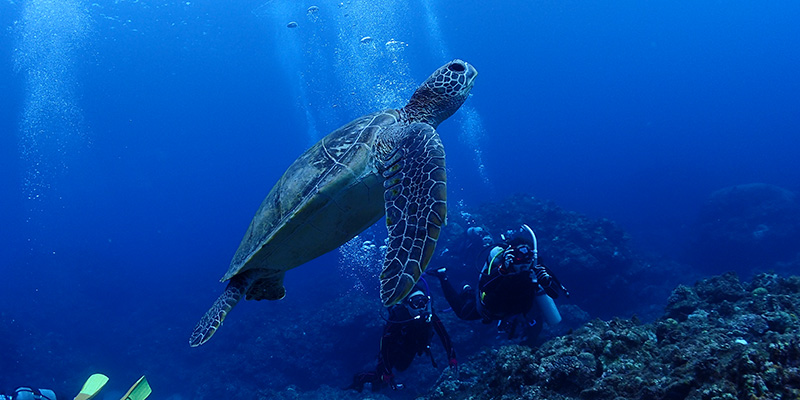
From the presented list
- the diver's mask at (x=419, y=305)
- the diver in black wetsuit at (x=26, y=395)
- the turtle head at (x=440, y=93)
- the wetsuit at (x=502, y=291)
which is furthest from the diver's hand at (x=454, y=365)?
the diver in black wetsuit at (x=26, y=395)

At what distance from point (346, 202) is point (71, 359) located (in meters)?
18.6

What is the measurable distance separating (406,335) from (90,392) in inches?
147

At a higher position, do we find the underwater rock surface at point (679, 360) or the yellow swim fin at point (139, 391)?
the yellow swim fin at point (139, 391)

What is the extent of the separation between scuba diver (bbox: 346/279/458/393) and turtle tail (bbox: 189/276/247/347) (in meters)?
2.23

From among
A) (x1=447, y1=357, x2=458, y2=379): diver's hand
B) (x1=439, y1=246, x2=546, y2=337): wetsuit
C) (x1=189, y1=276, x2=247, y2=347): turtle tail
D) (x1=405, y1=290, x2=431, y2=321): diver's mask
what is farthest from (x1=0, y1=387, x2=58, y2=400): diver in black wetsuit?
(x1=439, y1=246, x2=546, y2=337): wetsuit

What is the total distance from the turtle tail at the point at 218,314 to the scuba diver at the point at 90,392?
49 centimetres

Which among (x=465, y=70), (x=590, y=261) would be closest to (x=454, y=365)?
(x=465, y=70)

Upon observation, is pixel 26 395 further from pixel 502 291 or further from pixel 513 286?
pixel 513 286

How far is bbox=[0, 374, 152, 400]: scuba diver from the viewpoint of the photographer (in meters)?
3.13

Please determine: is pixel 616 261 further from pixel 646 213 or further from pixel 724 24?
Result: pixel 724 24

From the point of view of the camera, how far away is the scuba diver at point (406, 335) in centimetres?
514

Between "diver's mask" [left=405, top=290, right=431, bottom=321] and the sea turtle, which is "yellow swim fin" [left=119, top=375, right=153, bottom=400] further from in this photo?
"diver's mask" [left=405, top=290, right=431, bottom=321]

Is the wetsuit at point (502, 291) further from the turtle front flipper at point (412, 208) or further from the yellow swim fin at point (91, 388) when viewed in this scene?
the yellow swim fin at point (91, 388)

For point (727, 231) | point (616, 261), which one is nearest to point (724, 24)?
point (727, 231)
